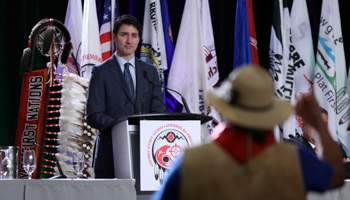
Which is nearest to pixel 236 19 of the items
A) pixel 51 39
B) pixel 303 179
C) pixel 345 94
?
pixel 345 94

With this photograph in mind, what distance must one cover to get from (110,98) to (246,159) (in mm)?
2244

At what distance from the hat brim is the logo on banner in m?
1.60

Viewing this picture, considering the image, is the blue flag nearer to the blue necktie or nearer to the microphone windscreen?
the microphone windscreen

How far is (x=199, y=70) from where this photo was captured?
5.81 m

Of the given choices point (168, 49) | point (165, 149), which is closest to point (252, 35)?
point (168, 49)

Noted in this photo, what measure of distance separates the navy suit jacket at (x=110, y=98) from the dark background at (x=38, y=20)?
2343mm

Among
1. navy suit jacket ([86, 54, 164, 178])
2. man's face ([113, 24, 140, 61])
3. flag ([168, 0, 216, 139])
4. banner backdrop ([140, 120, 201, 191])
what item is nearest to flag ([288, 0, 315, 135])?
flag ([168, 0, 216, 139])

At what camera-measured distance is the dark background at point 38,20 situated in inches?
214

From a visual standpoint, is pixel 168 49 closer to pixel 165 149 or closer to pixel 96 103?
pixel 96 103

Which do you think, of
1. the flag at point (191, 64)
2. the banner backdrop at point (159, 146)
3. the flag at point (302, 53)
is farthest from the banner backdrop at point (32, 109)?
the flag at point (302, 53)

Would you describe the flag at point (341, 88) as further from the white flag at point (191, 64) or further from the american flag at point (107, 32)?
the american flag at point (107, 32)

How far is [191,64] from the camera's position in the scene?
19.0ft

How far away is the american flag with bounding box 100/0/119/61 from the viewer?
5594mm

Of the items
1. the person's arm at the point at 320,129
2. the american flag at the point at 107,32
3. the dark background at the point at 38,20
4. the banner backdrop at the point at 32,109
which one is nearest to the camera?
the person's arm at the point at 320,129
